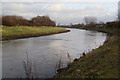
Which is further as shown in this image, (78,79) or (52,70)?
(52,70)

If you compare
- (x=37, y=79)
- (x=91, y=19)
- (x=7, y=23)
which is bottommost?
(x=37, y=79)

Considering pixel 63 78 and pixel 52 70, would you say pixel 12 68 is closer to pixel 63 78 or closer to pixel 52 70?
pixel 52 70

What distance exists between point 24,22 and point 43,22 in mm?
22325

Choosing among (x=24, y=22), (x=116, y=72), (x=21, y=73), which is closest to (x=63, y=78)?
(x=116, y=72)

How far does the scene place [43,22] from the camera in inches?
3875

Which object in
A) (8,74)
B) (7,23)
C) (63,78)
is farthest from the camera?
(7,23)

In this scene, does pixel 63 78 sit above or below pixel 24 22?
below

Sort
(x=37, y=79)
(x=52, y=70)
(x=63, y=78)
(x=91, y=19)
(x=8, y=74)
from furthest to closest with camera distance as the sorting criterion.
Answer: (x=91, y=19)
(x=52, y=70)
(x=8, y=74)
(x=37, y=79)
(x=63, y=78)

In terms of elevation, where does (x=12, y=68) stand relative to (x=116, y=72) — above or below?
below

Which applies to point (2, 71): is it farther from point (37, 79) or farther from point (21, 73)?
point (37, 79)

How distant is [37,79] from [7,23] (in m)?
57.1

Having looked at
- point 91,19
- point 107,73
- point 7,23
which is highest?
point 91,19

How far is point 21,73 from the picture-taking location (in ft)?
33.3

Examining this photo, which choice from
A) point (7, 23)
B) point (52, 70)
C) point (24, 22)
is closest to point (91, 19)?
point (24, 22)
